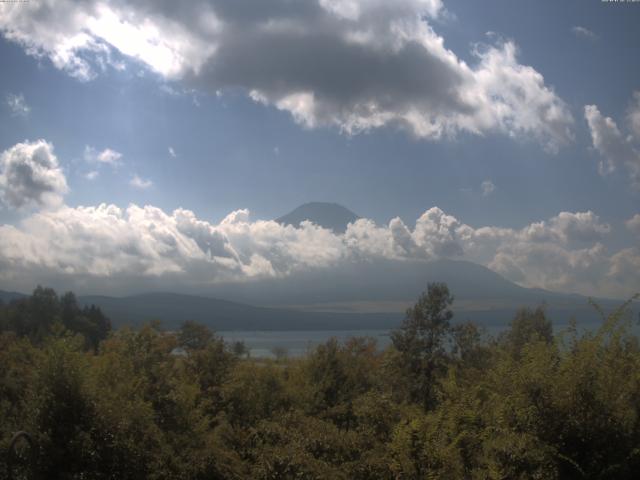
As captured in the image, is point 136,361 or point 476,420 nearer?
point 476,420

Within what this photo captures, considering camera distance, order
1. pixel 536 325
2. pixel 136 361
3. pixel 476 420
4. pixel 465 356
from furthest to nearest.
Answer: pixel 536 325 → pixel 465 356 → pixel 136 361 → pixel 476 420

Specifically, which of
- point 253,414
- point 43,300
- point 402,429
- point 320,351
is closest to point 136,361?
point 253,414

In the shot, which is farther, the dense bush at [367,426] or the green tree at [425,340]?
the green tree at [425,340]

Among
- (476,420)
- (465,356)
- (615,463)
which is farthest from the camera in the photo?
(465,356)

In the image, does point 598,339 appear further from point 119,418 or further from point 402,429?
point 119,418

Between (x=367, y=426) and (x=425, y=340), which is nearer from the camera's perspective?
(x=367, y=426)

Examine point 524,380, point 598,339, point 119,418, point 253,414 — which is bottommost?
point 253,414

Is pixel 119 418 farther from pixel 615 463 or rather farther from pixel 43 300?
pixel 43 300

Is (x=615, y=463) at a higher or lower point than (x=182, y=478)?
higher

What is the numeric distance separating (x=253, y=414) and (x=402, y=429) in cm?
1195

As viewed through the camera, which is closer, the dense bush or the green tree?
the dense bush

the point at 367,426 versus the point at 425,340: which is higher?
the point at 425,340

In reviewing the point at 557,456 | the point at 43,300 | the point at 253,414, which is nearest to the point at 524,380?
the point at 557,456

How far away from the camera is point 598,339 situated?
10.9 metres
